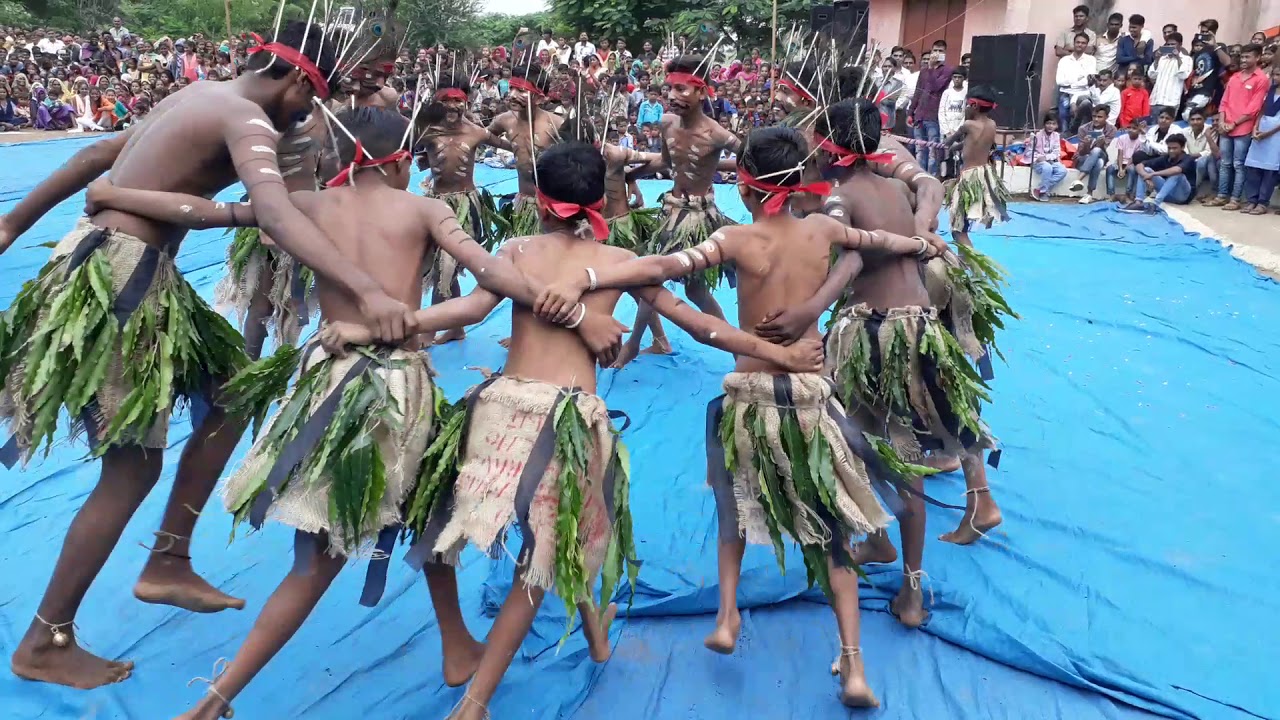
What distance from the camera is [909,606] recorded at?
9.52 ft

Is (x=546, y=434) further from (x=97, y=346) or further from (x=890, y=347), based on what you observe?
(x=890, y=347)

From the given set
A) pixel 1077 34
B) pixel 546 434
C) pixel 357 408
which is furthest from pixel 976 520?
pixel 1077 34

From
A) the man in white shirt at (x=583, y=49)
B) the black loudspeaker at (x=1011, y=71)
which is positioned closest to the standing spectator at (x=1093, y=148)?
the black loudspeaker at (x=1011, y=71)

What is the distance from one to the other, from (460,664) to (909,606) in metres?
1.37

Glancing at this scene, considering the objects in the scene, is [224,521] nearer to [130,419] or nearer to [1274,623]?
[130,419]

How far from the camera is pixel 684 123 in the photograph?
202 inches

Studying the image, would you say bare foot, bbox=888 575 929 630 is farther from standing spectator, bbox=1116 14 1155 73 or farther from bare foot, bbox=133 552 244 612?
standing spectator, bbox=1116 14 1155 73

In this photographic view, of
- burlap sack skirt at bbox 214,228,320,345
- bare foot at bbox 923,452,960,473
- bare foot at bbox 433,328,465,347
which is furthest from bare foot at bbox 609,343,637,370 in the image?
bare foot at bbox 923,452,960,473

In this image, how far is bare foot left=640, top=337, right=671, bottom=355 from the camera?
5508mm

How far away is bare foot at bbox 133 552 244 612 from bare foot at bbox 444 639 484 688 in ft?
2.35

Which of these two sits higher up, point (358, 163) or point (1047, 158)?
point (358, 163)

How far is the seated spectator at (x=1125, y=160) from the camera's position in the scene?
1038 centimetres

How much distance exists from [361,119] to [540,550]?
1279 mm

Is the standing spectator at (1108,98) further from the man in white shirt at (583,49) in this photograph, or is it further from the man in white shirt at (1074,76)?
the man in white shirt at (583,49)
